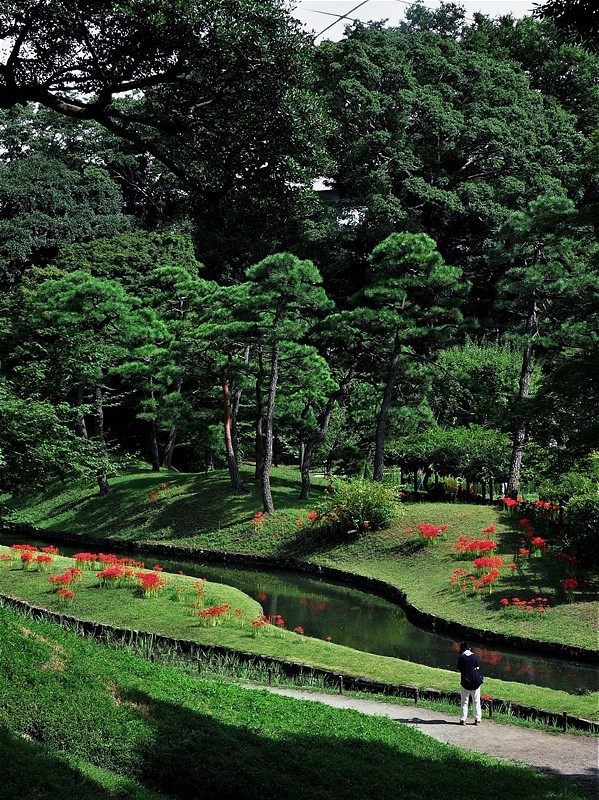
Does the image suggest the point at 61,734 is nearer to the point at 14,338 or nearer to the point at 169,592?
the point at 169,592

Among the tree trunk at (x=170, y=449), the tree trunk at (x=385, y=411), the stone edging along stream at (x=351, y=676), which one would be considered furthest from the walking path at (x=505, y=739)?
the tree trunk at (x=170, y=449)

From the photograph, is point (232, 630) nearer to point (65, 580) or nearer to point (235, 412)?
point (65, 580)

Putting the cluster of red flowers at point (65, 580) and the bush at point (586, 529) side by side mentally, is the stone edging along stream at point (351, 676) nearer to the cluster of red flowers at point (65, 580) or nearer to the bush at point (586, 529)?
the cluster of red flowers at point (65, 580)

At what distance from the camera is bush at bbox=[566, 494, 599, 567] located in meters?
21.6

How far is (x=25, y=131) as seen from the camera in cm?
4903

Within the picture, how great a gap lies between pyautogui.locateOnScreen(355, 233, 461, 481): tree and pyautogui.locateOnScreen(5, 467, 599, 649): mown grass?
→ 13.8ft

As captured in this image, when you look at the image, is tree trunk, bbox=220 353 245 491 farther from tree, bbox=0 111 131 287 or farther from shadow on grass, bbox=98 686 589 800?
shadow on grass, bbox=98 686 589 800

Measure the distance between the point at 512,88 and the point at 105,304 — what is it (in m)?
28.2

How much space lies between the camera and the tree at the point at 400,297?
31422mm

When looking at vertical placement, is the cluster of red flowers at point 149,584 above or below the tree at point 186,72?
below

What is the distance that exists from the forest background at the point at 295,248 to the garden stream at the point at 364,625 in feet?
14.0

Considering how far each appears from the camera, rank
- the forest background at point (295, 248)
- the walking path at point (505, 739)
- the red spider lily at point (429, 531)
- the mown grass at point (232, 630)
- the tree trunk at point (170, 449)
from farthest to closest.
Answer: the tree trunk at point (170, 449), the red spider lily at point (429, 531), the mown grass at point (232, 630), the walking path at point (505, 739), the forest background at point (295, 248)

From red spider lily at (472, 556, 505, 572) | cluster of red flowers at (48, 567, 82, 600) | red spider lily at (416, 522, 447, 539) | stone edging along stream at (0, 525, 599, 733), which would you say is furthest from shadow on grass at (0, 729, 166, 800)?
red spider lily at (416, 522, 447, 539)

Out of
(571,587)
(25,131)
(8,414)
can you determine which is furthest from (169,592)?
(25,131)
